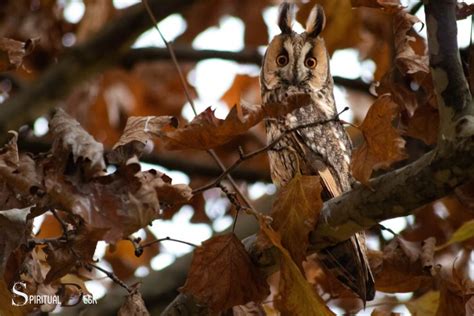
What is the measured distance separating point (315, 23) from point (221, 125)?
144 centimetres

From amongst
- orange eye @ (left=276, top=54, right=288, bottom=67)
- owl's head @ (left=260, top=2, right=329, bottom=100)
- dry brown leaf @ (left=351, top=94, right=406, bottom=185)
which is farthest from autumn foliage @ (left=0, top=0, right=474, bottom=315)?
orange eye @ (left=276, top=54, right=288, bottom=67)

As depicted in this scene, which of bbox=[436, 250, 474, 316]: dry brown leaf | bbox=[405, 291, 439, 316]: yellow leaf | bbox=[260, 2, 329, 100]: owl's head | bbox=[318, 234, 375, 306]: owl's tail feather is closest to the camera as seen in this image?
bbox=[436, 250, 474, 316]: dry brown leaf

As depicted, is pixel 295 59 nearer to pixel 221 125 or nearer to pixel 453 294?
pixel 453 294

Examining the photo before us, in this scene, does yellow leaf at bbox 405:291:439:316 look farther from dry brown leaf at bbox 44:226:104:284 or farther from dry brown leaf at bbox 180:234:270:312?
dry brown leaf at bbox 44:226:104:284

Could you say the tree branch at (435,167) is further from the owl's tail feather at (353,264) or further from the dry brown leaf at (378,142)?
the owl's tail feather at (353,264)

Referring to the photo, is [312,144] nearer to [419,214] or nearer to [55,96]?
[55,96]

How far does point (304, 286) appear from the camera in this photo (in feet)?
6.96

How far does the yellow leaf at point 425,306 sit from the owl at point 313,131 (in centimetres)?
18

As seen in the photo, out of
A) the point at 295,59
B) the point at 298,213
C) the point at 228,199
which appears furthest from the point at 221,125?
the point at 295,59

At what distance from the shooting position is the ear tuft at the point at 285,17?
333cm

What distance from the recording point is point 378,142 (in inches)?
80.7

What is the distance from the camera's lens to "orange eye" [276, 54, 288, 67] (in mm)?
3293

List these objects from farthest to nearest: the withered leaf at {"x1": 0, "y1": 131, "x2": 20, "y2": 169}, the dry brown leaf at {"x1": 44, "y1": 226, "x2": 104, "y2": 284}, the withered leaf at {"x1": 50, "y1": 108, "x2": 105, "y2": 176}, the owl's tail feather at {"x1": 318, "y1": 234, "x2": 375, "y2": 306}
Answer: the owl's tail feather at {"x1": 318, "y1": 234, "x2": 375, "y2": 306}, the dry brown leaf at {"x1": 44, "y1": 226, "x2": 104, "y2": 284}, the withered leaf at {"x1": 0, "y1": 131, "x2": 20, "y2": 169}, the withered leaf at {"x1": 50, "y1": 108, "x2": 105, "y2": 176}

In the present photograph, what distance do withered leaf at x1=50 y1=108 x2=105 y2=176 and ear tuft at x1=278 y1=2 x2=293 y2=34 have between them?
158 cm
